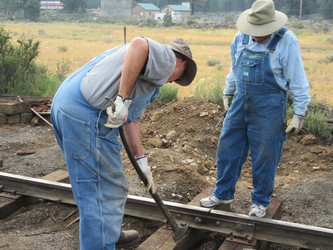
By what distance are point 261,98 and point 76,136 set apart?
1944 mm

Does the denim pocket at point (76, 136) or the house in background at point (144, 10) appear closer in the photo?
the denim pocket at point (76, 136)

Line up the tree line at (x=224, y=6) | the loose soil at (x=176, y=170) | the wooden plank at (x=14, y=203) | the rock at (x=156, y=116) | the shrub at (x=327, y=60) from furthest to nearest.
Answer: the tree line at (x=224, y=6) < the shrub at (x=327, y=60) < the rock at (x=156, y=116) < the wooden plank at (x=14, y=203) < the loose soil at (x=176, y=170)

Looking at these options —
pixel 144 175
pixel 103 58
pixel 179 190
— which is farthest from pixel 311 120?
pixel 103 58

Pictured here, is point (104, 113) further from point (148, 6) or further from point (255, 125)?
point (148, 6)

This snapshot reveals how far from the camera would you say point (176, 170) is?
596 cm

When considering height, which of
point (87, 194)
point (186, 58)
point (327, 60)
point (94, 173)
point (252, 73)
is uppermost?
point (186, 58)

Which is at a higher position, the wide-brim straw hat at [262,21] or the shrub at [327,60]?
the wide-brim straw hat at [262,21]

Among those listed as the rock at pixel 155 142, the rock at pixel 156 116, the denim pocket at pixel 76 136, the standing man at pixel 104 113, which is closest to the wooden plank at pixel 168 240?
the standing man at pixel 104 113

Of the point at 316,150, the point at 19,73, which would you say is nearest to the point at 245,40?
the point at 316,150

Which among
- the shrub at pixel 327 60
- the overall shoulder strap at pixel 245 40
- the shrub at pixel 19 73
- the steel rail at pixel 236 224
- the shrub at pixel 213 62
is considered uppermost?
the overall shoulder strap at pixel 245 40

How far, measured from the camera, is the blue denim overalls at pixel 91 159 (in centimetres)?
328

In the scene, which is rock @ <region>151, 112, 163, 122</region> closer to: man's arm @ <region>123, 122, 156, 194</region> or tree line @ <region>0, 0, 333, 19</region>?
man's arm @ <region>123, 122, 156, 194</region>

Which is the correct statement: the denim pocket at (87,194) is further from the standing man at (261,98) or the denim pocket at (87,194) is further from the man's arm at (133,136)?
the standing man at (261,98)

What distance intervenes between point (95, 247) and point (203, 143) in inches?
167
